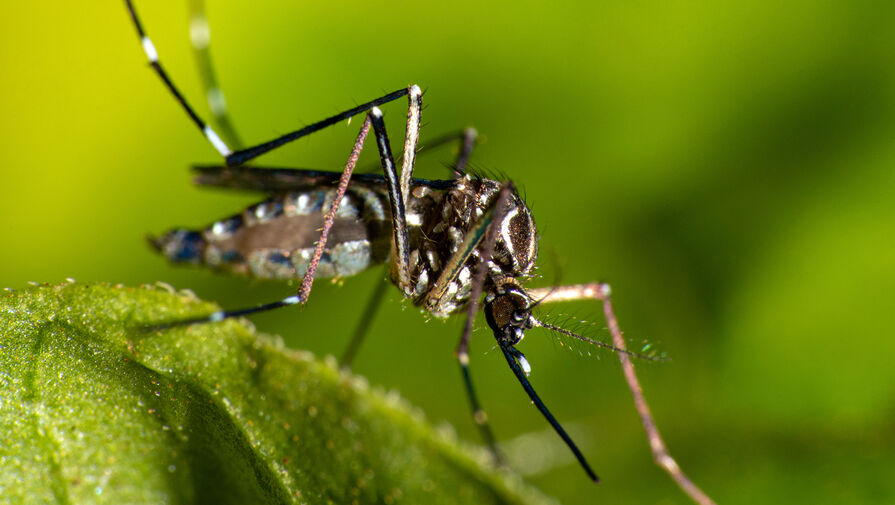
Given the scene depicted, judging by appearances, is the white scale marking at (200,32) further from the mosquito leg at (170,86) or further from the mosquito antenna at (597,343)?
the mosquito antenna at (597,343)

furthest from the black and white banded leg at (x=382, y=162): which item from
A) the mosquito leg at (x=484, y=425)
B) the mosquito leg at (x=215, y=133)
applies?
the mosquito leg at (x=484, y=425)

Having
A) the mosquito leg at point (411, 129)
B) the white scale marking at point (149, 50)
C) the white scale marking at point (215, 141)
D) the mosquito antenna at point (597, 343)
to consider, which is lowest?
the mosquito antenna at point (597, 343)

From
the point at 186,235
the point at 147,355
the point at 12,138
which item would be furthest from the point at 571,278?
the point at 12,138

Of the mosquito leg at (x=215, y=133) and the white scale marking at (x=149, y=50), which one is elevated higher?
the white scale marking at (x=149, y=50)

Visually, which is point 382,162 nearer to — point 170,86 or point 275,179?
point 275,179

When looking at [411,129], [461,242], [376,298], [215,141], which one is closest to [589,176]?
[461,242]

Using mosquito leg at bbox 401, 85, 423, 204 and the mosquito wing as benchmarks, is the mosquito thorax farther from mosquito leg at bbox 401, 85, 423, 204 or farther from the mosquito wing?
mosquito leg at bbox 401, 85, 423, 204

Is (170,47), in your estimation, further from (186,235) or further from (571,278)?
(571,278)
